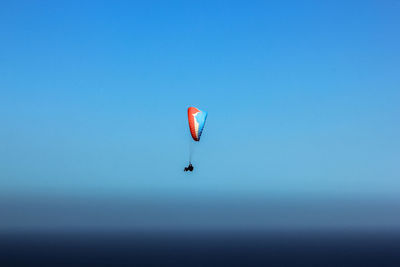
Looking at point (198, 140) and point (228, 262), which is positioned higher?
point (228, 262)

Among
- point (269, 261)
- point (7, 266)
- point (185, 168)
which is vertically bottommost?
point (185, 168)

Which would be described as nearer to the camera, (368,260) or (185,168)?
(185,168)

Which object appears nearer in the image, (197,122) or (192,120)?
(192,120)

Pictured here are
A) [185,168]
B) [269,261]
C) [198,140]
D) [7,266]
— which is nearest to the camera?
[185,168]

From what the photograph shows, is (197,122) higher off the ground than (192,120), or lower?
lower

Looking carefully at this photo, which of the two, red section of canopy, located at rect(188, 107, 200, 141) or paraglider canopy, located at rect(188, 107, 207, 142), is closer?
red section of canopy, located at rect(188, 107, 200, 141)

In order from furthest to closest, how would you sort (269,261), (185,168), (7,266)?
(269,261) < (7,266) < (185,168)

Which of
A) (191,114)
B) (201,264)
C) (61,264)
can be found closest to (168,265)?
(201,264)

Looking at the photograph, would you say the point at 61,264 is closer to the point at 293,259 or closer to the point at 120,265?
the point at 120,265

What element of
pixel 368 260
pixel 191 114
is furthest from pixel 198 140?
pixel 368 260

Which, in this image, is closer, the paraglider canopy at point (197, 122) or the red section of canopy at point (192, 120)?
the red section of canopy at point (192, 120)
